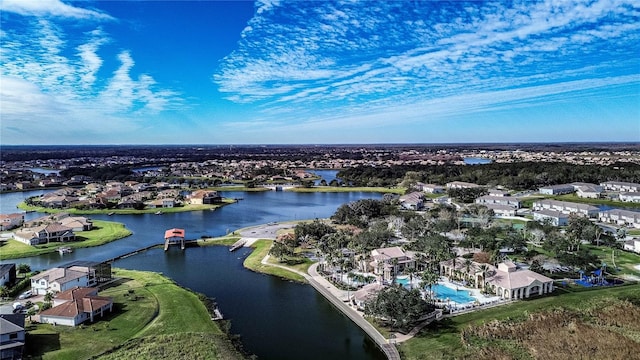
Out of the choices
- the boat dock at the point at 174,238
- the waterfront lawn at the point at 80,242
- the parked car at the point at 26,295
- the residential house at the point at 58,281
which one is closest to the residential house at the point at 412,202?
the boat dock at the point at 174,238

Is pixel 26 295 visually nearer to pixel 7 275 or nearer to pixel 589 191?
pixel 7 275

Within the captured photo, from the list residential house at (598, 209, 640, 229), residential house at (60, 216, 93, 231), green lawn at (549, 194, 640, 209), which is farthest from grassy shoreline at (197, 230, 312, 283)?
green lawn at (549, 194, 640, 209)

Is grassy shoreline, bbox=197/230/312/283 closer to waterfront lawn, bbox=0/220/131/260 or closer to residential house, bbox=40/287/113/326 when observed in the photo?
waterfront lawn, bbox=0/220/131/260

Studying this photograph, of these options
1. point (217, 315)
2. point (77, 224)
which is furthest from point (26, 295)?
point (77, 224)

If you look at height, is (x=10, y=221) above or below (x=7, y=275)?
above

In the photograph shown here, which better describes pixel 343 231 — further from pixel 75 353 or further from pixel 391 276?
pixel 75 353
